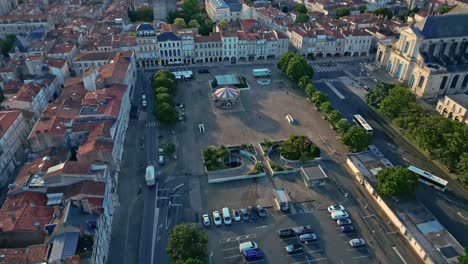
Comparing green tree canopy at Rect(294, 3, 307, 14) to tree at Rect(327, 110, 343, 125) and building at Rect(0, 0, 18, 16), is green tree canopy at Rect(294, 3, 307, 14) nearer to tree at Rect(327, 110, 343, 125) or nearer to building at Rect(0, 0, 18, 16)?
tree at Rect(327, 110, 343, 125)

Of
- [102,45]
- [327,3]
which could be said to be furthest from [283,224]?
[327,3]

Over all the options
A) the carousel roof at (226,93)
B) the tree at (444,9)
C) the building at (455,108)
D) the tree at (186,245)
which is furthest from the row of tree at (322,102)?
the tree at (444,9)

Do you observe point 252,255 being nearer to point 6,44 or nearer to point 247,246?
point 247,246

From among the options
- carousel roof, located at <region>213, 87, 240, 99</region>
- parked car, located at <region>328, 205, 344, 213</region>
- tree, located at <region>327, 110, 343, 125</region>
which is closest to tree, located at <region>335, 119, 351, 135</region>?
tree, located at <region>327, 110, 343, 125</region>

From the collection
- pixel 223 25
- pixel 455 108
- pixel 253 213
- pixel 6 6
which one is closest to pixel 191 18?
pixel 223 25

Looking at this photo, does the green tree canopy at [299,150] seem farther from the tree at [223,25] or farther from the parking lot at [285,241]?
the tree at [223,25]

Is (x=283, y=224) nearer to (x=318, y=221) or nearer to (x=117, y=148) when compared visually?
(x=318, y=221)
